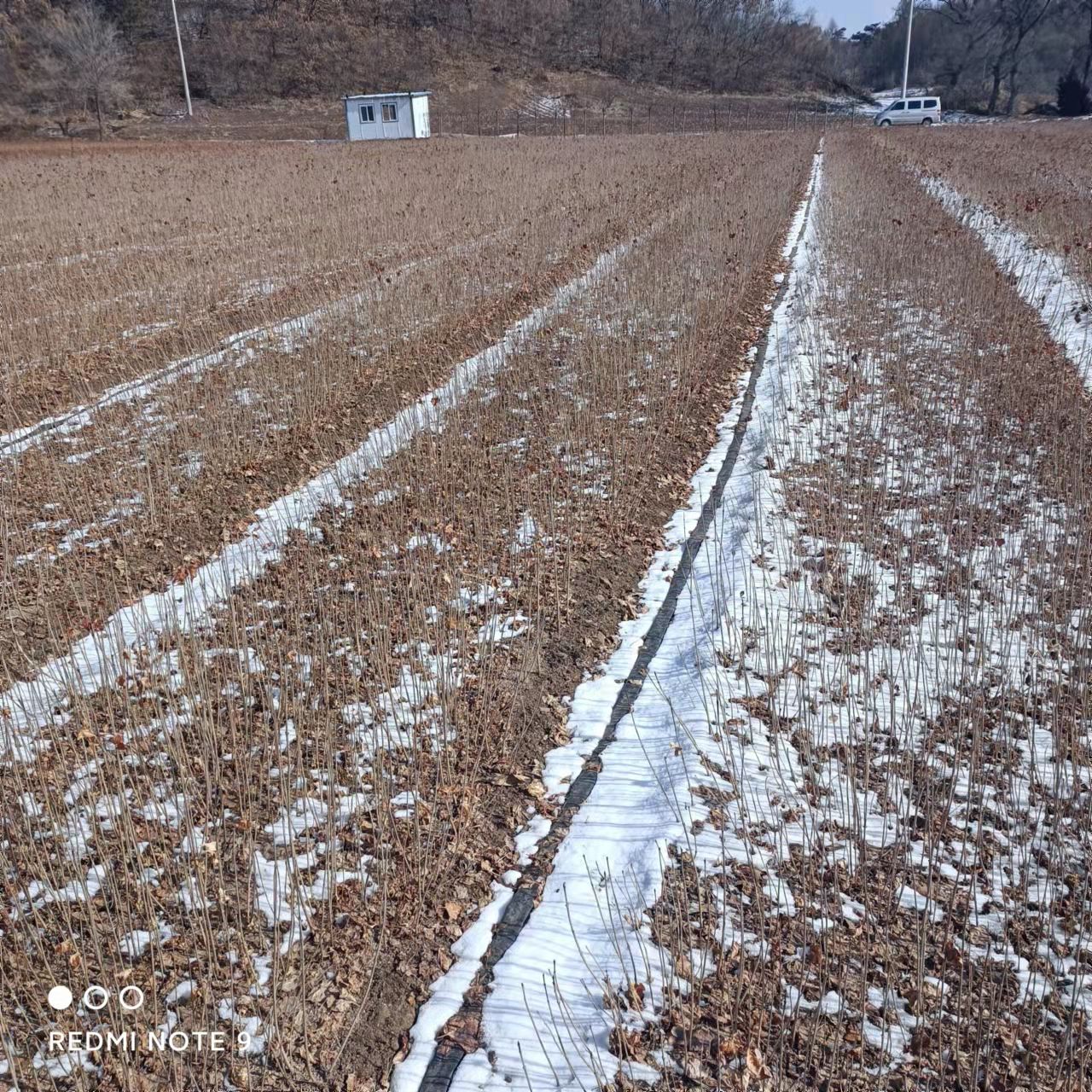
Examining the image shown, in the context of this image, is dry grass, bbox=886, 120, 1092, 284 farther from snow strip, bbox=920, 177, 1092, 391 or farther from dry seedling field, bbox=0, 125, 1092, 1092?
dry seedling field, bbox=0, 125, 1092, 1092

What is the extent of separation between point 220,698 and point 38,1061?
1.57 metres

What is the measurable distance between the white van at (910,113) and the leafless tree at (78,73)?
36.0 meters

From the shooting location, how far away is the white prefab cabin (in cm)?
4000

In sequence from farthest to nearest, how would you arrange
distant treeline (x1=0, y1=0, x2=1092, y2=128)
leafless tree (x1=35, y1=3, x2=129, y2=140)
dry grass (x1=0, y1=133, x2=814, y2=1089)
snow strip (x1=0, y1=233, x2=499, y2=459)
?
distant treeline (x1=0, y1=0, x2=1092, y2=128)
leafless tree (x1=35, y1=3, x2=129, y2=140)
snow strip (x1=0, y1=233, x2=499, y2=459)
dry grass (x1=0, y1=133, x2=814, y2=1089)

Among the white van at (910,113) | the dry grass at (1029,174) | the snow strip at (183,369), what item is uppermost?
the white van at (910,113)

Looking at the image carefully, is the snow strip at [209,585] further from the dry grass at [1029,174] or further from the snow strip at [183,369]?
the dry grass at [1029,174]

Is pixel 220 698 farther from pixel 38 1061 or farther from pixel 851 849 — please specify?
pixel 851 849

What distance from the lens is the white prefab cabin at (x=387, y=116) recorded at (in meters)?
40.0

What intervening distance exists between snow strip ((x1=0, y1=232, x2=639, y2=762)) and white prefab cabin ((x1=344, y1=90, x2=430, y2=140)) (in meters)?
36.6

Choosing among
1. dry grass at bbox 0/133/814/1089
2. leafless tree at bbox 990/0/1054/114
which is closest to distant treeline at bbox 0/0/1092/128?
leafless tree at bbox 990/0/1054/114

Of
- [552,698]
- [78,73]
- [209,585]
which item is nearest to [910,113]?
[78,73]

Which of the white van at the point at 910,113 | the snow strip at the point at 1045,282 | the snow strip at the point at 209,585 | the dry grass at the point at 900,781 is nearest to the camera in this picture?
the dry grass at the point at 900,781

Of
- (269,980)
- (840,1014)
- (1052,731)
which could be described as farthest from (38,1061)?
(1052,731)

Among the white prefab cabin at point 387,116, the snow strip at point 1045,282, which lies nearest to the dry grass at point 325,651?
the snow strip at point 1045,282
